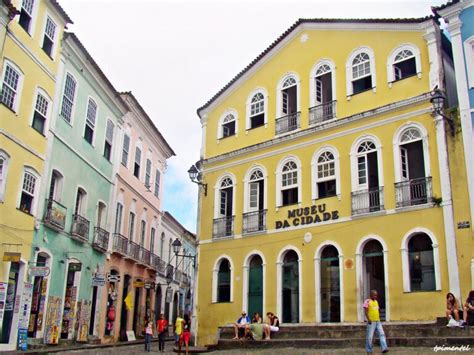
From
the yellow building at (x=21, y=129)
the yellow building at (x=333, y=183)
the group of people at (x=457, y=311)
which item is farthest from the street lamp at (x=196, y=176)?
the group of people at (x=457, y=311)

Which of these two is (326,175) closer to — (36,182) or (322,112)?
(322,112)

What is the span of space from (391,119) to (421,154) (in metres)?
1.60

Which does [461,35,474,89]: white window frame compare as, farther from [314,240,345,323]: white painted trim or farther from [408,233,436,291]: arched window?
[314,240,345,323]: white painted trim

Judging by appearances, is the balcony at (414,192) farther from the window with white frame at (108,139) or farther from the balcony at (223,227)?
the window with white frame at (108,139)

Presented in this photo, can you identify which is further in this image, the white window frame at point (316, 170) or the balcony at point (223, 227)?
the balcony at point (223, 227)

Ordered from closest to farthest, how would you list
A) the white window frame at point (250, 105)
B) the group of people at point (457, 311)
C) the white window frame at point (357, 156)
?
the group of people at point (457, 311) → the white window frame at point (357, 156) → the white window frame at point (250, 105)

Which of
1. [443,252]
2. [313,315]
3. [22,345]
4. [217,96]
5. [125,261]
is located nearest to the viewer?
[443,252]

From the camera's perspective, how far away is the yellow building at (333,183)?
1725 centimetres

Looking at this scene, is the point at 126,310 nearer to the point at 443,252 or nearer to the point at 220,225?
the point at 220,225

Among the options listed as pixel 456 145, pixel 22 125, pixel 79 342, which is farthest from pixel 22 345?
pixel 456 145

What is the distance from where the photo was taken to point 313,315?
63.6 feet

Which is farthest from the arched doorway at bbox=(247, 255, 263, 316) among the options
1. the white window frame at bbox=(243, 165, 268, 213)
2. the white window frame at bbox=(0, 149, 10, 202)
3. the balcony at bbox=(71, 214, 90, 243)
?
the white window frame at bbox=(0, 149, 10, 202)

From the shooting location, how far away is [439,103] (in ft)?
55.2

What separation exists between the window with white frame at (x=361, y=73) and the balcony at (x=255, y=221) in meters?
5.97
